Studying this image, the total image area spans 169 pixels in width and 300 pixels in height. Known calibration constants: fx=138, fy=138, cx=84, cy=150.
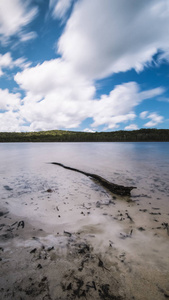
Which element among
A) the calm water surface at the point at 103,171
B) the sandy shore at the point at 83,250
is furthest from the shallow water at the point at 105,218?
the calm water surface at the point at 103,171

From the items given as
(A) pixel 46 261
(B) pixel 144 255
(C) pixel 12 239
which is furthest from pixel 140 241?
(C) pixel 12 239

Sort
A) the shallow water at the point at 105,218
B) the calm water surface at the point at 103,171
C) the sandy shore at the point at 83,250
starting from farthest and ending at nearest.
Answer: the calm water surface at the point at 103,171 < the shallow water at the point at 105,218 < the sandy shore at the point at 83,250

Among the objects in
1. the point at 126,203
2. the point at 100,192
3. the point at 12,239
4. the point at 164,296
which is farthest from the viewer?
the point at 100,192

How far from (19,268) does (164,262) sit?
246 centimetres

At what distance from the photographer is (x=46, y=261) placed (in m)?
2.38

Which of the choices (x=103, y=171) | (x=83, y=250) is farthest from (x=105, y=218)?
(x=103, y=171)

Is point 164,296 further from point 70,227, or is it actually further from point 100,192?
point 100,192

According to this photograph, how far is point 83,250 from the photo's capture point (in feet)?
8.79

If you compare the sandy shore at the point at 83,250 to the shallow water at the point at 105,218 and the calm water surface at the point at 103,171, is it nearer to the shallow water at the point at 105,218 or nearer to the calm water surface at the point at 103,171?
the shallow water at the point at 105,218

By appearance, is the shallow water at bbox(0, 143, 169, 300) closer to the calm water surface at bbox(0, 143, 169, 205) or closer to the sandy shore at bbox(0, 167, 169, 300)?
the sandy shore at bbox(0, 167, 169, 300)

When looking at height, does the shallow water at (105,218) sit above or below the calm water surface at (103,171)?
above

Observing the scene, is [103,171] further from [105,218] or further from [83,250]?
[83,250]

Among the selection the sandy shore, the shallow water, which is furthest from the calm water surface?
the sandy shore

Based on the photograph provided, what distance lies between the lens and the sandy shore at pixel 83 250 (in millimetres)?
1927
